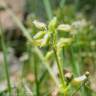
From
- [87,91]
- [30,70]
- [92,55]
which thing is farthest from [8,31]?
[87,91]

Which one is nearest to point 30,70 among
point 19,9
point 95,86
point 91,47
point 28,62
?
point 28,62

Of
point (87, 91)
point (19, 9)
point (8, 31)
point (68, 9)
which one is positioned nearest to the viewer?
point (87, 91)

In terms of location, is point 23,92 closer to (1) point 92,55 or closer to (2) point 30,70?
(1) point 92,55

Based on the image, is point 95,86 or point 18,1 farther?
point 18,1

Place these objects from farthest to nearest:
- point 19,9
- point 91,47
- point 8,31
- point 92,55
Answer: point 19,9
point 8,31
point 91,47
point 92,55

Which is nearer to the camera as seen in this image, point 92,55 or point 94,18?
point 92,55

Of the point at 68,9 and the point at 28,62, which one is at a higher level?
the point at 68,9

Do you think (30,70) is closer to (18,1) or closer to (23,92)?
(23,92)

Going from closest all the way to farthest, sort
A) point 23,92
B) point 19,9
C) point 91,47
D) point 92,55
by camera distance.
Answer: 1. point 23,92
2. point 92,55
3. point 91,47
4. point 19,9

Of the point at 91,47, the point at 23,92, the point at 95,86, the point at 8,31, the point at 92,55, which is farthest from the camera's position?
the point at 8,31
